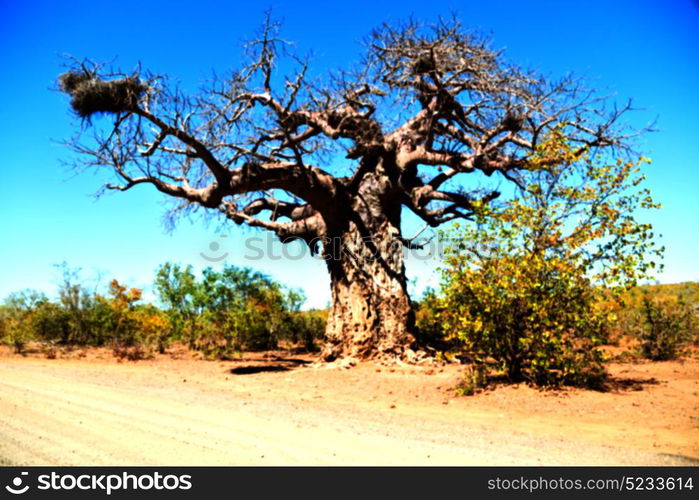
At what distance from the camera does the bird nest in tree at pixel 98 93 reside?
8.02 meters

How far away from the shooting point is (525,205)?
6559mm

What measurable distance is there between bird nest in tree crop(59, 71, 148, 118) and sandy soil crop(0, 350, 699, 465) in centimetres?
446

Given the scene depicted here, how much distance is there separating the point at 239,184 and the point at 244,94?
1.65 metres

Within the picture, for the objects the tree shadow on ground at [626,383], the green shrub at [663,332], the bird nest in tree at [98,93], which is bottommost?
the tree shadow on ground at [626,383]

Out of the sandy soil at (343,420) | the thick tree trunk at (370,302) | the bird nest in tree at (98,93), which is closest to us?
the sandy soil at (343,420)

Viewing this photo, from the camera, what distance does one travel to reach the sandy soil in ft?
12.3

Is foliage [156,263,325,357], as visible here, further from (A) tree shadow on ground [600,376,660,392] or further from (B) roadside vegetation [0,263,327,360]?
(A) tree shadow on ground [600,376,660,392]

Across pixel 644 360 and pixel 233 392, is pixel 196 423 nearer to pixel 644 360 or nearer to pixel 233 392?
pixel 233 392

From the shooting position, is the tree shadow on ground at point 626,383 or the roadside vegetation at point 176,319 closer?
the tree shadow on ground at point 626,383

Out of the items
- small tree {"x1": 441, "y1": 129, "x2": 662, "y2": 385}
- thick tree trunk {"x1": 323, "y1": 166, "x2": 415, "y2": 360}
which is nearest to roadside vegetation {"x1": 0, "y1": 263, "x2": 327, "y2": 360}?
thick tree trunk {"x1": 323, "y1": 166, "x2": 415, "y2": 360}

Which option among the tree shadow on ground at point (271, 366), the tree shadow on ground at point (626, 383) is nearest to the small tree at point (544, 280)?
the tree shadow on ground at point (626, 383)

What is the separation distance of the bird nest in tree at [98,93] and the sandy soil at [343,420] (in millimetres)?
4464

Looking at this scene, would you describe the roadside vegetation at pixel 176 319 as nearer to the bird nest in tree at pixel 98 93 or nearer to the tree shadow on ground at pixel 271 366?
the tree shadow on ground at pixel 271 366
